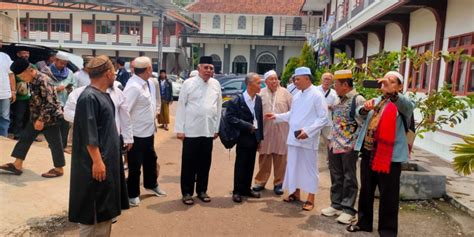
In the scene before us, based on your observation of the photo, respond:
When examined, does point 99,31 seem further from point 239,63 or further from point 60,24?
point 239,63

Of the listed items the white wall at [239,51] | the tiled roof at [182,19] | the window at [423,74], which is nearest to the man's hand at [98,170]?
the window at [423,74]

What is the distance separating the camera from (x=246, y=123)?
536 cm

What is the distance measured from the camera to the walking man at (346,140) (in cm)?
462

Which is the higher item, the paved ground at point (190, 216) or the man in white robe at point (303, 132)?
the man in white robe at point (303, 132)

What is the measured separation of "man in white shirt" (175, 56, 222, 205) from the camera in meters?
5.18

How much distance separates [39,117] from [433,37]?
943 cm

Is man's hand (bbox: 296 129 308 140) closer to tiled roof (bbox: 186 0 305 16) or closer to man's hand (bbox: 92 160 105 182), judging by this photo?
man's hand (bbox: 92 160 105 182)

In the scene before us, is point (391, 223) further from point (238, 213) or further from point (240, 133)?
point (240, 133)

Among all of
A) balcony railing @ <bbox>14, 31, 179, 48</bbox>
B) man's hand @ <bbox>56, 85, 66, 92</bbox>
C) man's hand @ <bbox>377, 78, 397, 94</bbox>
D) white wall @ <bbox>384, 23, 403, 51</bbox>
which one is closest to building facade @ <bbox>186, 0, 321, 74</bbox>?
balcony railing @ <bbox>14, 31, 179, 48</bbox>

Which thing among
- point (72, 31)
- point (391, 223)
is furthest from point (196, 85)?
point (72, 31)

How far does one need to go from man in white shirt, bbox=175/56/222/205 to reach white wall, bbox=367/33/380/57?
1179 centimetres

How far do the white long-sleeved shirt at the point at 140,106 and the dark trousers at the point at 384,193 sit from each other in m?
2.64

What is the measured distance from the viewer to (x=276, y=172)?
5.91 m

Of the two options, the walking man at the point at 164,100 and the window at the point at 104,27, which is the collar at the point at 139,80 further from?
the window at the point at 104,27
